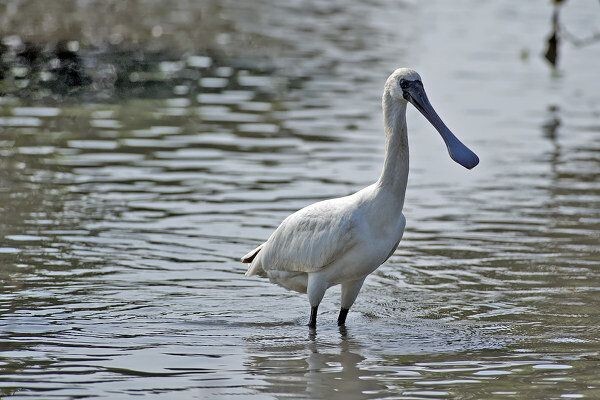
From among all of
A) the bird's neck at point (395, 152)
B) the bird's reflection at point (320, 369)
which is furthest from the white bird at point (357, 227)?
the bird's reflection at point (320, 369)

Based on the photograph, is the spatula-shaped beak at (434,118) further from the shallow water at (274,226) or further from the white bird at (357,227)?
the shallow water at (274,226)

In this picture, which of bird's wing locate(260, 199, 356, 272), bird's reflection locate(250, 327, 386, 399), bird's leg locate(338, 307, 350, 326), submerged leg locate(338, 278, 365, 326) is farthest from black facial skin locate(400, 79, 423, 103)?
bird's reflection locate(250, 327, 386, 399)

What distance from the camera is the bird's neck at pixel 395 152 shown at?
28.4 ft

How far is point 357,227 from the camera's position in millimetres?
8547

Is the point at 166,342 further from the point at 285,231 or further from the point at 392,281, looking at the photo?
the point at 392,281

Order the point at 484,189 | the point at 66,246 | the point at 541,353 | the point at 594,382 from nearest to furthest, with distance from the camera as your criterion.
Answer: the point at 594,382 < the point at 541,353 < the point at 66,246 < the point at 484,189

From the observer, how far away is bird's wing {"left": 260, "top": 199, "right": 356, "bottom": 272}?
8594 mm

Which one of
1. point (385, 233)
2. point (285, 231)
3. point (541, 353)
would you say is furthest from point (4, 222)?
point (541, 353)

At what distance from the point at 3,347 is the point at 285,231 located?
2052 millimetres

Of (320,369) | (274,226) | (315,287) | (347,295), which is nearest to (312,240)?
(315,287)

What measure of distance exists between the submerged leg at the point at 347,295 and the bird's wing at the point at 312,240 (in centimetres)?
30

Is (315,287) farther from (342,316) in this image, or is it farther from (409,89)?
(409,89)

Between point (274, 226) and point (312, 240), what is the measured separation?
3.00m

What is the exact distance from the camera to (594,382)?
25.6ft
